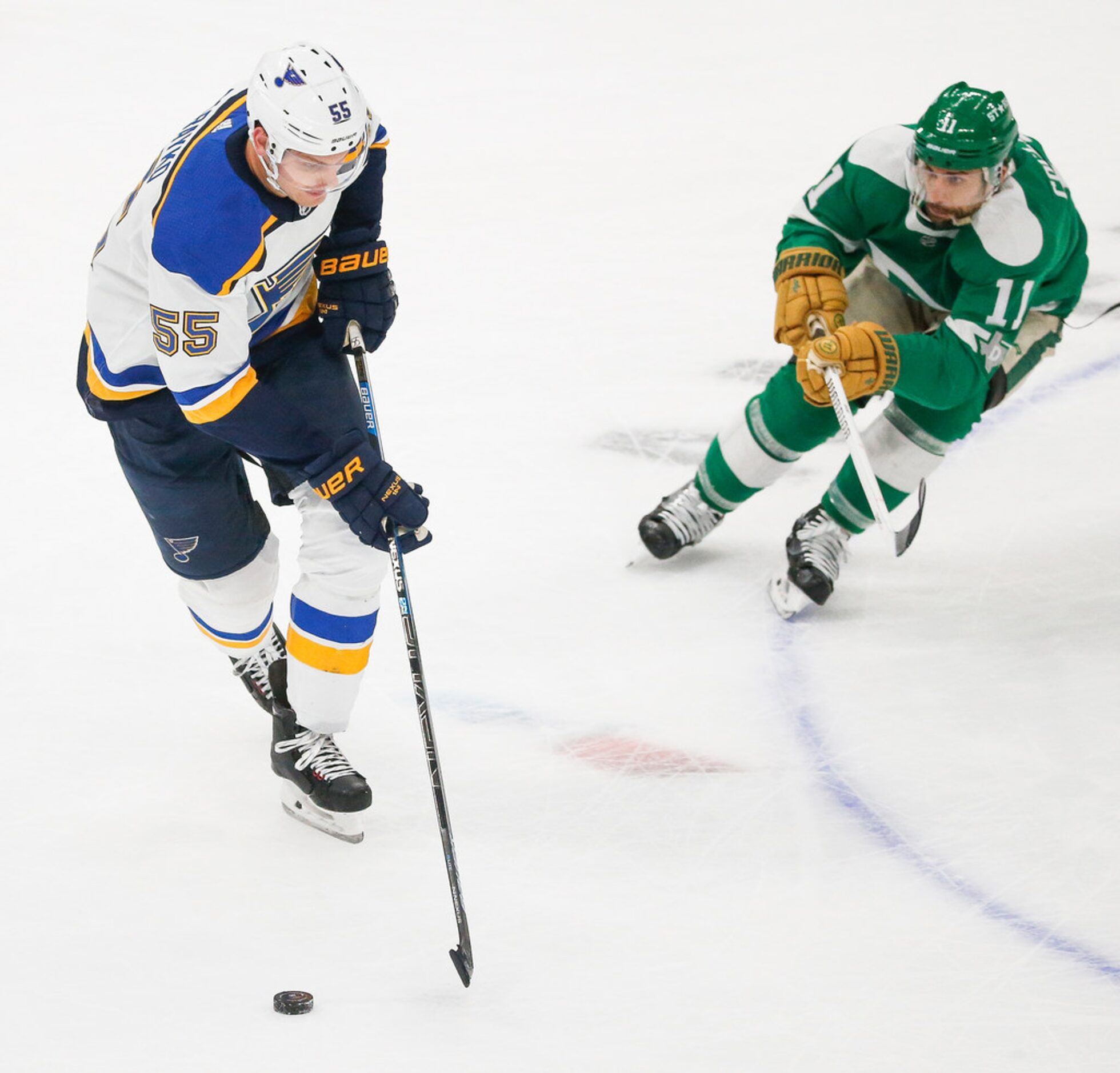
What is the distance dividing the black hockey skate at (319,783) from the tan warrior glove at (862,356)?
3.83 feet

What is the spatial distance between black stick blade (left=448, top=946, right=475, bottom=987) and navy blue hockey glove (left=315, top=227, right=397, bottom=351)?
3.18 feet

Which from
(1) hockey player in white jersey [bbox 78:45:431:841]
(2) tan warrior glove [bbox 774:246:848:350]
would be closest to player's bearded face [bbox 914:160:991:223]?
(2) tan warrior glove [bbox 774:246:848:350]

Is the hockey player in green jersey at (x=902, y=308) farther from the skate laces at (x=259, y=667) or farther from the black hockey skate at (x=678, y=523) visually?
the skate laces at (x=259, y=667)

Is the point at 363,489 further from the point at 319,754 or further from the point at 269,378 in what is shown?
the point at 319,754

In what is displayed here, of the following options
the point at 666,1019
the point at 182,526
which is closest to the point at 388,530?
the point at 182,526

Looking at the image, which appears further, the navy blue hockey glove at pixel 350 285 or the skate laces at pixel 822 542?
the skate laces at pixel 822 542

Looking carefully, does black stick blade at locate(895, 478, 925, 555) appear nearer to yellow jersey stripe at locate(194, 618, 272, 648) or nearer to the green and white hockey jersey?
the green and white hockey jersey

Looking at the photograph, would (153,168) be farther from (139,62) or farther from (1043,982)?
(139,62)

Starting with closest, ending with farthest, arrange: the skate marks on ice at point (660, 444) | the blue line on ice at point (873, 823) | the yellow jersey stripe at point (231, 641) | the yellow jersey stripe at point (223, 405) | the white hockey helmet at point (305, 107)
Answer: the white hockey helmet at point (305, 107)
the yellow jersey stripe at point (223, 405)
the blue line on ice at point (873, 823)
the yellow jersey stripe at point (231, 641)
the skate marks on ice at point (660, 444)

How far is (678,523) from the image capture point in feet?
10.2

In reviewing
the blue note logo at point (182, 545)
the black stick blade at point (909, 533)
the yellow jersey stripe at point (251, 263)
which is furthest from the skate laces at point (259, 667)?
the black stick blade at point (909, 533)

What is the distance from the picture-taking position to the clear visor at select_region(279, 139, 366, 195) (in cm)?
187

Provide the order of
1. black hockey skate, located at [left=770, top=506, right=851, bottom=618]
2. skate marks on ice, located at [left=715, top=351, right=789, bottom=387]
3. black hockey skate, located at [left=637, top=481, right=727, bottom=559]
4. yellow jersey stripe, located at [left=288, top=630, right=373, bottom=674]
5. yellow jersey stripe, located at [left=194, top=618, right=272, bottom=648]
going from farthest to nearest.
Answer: skate marks on ice, located at [left=715, top=351, right=789, bottom=387] < black hockey skate, located at [left=637, top=481, right=727, bottom=559] < black hockey skate, located at [left=770, top=506, right=851, bottom=618] < yellow jersey stripe, located at [left=194, top=618, right=272, bottom=648] < yellow jersey stripe, located at [left=288, top=630, right=373, bottom=674]

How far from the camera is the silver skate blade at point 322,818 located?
2.26 metres
